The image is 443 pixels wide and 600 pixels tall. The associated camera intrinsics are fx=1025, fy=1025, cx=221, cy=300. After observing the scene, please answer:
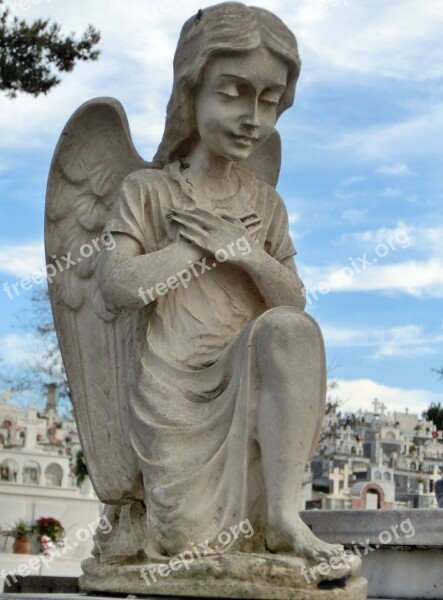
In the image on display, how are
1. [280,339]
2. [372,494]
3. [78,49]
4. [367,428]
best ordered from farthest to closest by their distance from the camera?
[367,428] < [372,494] < [78,49] < [280,339]

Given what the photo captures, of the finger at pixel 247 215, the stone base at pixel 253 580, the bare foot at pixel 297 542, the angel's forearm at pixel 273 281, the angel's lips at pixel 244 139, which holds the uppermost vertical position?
the angel's lips at pixel 244 139

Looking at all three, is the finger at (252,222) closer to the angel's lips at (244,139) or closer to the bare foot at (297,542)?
the angel's lips at (244,139)

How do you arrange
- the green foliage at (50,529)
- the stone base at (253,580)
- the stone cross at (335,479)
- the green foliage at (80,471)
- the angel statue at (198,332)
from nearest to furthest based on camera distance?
the stone base at (253,580), the angel statue at (198,332), the green foliage at (50,529), the green foliage at (80,471), the stone cross at (335,479)

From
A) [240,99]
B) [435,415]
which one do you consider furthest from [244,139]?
[435,415]

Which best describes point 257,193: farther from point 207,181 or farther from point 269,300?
point 269,300

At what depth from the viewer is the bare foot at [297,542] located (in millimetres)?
3658

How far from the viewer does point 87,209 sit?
15.5 ft

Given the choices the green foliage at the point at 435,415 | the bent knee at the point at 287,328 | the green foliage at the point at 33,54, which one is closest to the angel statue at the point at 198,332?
the bent knee at the point at 287,328

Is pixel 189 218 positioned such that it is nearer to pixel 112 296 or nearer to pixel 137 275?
pixel 137 275

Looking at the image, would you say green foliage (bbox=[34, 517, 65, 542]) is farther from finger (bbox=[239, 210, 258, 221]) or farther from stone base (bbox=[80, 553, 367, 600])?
stone base (bbox=[80, 553, 367, 600])

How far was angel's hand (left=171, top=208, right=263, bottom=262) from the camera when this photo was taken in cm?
420

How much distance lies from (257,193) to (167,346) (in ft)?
2.82

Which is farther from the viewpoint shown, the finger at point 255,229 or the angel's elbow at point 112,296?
the finger at point 255,229

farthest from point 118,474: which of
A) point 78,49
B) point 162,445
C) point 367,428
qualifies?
point 367,428
